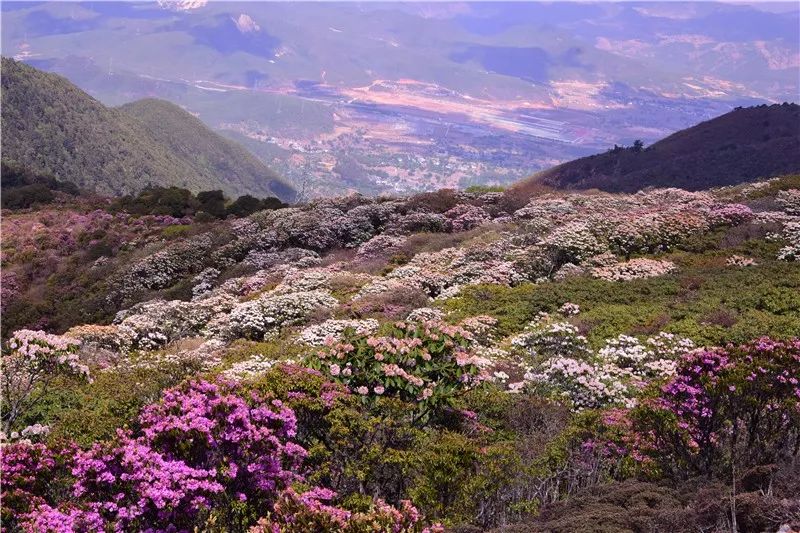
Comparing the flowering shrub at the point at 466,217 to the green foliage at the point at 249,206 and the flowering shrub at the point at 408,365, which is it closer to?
the green foliage at the point at 249,206

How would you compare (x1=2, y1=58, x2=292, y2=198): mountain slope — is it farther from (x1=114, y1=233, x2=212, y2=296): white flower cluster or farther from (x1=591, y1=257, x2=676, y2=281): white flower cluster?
(x1=591, y1=257, x2=676, y2=281): white flower cluster

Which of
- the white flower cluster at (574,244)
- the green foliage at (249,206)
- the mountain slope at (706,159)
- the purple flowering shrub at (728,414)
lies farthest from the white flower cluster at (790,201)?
the mountain slope at (706,159)

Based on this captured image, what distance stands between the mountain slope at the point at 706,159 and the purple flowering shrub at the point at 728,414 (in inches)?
2313

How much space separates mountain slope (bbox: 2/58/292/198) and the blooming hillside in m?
87.4

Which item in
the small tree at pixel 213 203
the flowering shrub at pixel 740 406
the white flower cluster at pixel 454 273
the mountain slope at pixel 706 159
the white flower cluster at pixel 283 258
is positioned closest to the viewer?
the flowering shrub at pixel 740 406

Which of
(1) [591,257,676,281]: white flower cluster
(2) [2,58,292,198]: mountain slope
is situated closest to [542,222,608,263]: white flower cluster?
(1) [591,257,676,281]: white flower cluster

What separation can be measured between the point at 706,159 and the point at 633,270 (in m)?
62.1

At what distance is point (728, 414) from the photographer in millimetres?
9062

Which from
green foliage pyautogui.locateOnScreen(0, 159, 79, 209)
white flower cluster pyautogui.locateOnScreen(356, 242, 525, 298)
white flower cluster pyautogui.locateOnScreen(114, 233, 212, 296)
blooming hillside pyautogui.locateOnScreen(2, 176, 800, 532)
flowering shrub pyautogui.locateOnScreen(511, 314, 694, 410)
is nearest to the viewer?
blooming hillside pyautogui.locateOnScreen(2, 176, 800, 532)

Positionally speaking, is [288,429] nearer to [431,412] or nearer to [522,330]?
[431,412]

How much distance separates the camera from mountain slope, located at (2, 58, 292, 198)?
333 ft

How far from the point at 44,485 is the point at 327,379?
12.4ft

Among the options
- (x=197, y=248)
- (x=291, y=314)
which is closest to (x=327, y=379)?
(x=291, y=314)

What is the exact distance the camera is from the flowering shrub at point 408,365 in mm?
10273
